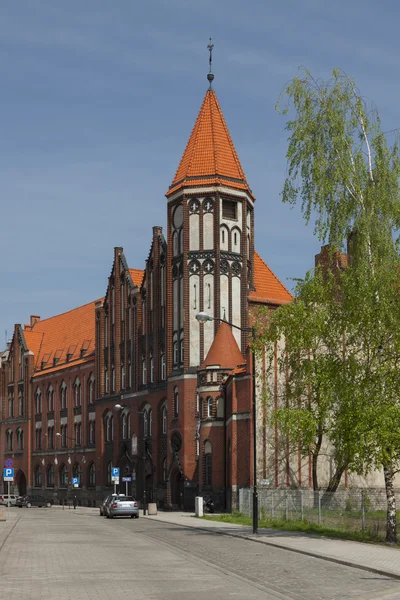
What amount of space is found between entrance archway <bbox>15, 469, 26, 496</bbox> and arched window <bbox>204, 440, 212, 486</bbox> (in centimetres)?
4603

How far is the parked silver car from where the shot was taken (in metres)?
51.9

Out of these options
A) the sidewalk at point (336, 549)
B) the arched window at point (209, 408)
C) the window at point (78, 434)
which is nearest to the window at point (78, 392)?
the window at point (78, 434)

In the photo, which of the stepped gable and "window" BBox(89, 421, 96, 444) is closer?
the stepped gable

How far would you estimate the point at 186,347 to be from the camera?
213 feet

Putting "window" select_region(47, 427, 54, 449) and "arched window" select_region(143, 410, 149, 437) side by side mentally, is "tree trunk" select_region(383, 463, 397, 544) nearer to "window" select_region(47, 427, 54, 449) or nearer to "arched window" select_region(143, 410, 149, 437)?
"arched window" select_region(143, 410, 149, 437)

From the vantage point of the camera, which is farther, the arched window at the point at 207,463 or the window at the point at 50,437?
the window at the point at 50,437

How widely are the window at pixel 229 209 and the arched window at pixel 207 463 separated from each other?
1599 cm

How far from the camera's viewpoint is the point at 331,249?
110ft

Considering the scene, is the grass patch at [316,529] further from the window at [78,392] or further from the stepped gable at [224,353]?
the window at [78,392]

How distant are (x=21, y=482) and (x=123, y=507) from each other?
179 ft

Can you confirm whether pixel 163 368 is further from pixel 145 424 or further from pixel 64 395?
pixel 64 395

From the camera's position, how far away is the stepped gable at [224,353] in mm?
61006

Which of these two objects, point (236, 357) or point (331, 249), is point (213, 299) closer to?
point (236, 357)

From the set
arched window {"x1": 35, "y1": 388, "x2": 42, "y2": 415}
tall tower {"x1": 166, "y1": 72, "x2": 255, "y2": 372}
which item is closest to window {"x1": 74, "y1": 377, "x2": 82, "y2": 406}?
arched window {"x1": 35, "y1": 388, "x2": 42, "y2": 415}
